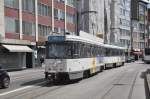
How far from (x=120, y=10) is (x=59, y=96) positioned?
112613 mm

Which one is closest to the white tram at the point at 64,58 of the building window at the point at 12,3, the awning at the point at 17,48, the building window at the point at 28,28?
the awning at the point at 17,48

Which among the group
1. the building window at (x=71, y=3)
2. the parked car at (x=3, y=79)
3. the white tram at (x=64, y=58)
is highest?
the building window at (x=71, y=3)

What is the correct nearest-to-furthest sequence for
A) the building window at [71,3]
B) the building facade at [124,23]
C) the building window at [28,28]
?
1. the building window at [28,28]
2. the building window at [71,3]
3. the building facade at [124,23]

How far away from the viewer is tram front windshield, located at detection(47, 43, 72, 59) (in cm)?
2578

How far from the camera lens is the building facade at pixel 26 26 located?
174ft

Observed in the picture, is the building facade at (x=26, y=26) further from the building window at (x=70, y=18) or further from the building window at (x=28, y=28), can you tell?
the building window at (x=70, y=18)

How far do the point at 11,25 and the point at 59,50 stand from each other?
3040cm

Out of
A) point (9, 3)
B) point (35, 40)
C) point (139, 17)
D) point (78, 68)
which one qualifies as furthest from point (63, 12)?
point (139, 17)

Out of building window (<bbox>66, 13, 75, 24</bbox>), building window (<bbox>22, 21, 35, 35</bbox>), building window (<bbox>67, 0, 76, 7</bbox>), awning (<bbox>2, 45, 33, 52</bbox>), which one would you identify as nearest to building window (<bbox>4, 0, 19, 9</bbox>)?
building window (<bbox>22, 21, 35, 35</bbox>)

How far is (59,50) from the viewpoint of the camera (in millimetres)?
25828

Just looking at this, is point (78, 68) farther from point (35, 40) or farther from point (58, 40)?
point (35, 40)

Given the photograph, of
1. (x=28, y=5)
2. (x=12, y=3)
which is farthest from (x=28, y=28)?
(x=12, y=3)

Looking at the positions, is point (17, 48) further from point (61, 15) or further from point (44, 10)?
point (61, 15)

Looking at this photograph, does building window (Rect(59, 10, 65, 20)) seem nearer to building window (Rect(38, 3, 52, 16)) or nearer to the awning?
building window (Rect(38, 3, 52, 16))
